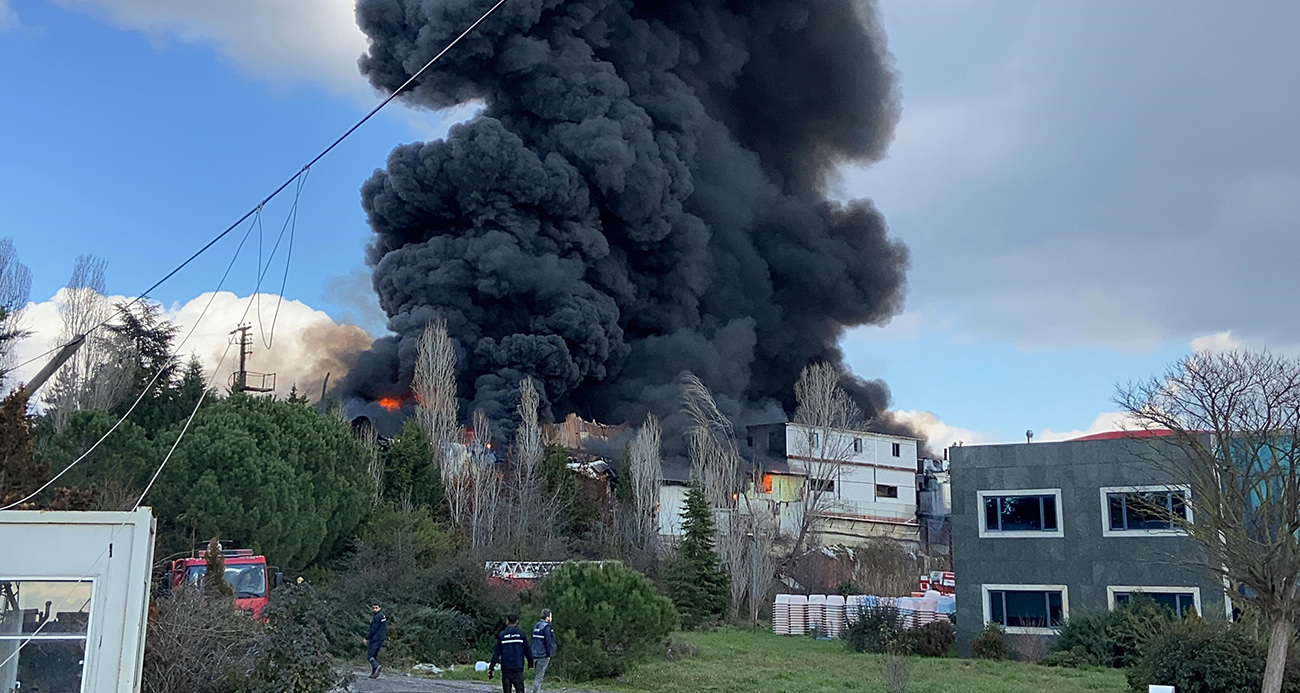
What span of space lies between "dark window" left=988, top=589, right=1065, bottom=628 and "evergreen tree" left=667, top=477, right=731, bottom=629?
1253 cm

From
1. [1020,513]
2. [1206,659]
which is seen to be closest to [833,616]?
[1020,513]

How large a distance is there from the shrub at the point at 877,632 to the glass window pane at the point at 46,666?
20.3m

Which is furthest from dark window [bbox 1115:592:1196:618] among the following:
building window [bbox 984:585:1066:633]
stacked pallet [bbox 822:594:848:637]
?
stacked pallet [bbox 822:594:848:637]

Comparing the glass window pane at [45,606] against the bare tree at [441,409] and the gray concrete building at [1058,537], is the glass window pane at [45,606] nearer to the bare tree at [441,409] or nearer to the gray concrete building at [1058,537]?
the gray concrete building at [1058,537]

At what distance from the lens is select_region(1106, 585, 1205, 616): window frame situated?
76.0ft

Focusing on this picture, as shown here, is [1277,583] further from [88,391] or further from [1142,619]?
[88,391]

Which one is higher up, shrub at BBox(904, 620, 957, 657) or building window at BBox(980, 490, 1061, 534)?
building window at BBox(980, 490, 1061, 534)

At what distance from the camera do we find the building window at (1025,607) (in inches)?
993

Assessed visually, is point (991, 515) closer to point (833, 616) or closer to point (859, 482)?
point (833, 616)

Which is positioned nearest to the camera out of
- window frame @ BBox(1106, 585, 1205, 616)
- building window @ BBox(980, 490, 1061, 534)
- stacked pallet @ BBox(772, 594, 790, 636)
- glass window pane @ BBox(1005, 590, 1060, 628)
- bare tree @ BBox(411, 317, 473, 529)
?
window frame @ BBox(1106, 585, 1205, 616)

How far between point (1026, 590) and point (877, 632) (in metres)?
3.78

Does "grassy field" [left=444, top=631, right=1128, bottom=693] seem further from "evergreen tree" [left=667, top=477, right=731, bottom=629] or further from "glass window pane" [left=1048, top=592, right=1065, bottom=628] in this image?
"evergreen tree" [left=667, top=477, right=731, bottom=629]

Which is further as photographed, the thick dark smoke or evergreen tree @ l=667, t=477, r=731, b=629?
the thick dark smoke

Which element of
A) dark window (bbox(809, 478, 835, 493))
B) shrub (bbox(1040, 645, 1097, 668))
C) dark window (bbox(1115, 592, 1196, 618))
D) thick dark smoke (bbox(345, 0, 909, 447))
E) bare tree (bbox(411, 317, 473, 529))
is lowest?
shrub (bbox(1040, 645, 1097, 668))
